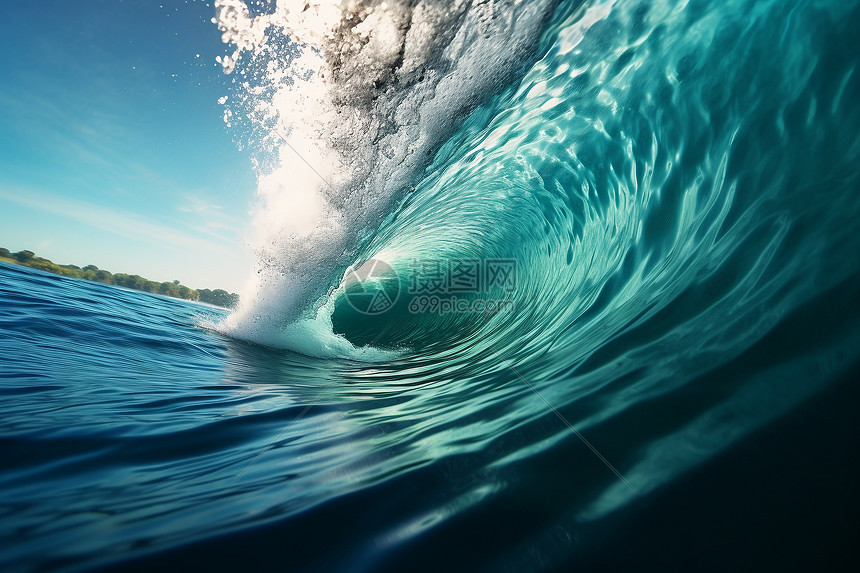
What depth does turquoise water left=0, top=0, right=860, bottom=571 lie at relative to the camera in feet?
2.78

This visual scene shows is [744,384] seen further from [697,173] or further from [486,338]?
[486,338]

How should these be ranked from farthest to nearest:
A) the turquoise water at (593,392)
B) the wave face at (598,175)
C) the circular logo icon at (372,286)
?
the circular logo icon at (372,286) < the wave face at (598,175) < the turquoise water at (593,392)

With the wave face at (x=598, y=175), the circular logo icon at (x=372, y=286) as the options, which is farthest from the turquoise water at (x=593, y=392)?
the circular logo icon at (x=372, y=286)

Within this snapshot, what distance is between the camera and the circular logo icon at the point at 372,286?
10992 millimetres

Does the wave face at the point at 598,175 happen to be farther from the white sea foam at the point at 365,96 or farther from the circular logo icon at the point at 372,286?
the circular logo icon at the point at 372,286

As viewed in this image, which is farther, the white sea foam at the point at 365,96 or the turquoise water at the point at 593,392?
the white sea foam at the point at 365,96

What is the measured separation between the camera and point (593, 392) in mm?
1625

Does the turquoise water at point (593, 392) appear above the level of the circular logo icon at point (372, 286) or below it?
below

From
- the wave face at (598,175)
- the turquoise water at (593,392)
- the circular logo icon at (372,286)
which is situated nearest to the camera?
the turquoise water at (593,392)

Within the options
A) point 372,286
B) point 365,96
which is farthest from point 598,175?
point 372,286

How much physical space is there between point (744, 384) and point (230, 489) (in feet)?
5.47

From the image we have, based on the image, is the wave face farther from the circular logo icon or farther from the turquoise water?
the circular logo icon

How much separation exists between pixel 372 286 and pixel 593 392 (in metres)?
10.4

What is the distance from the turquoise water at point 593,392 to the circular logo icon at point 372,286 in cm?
636
